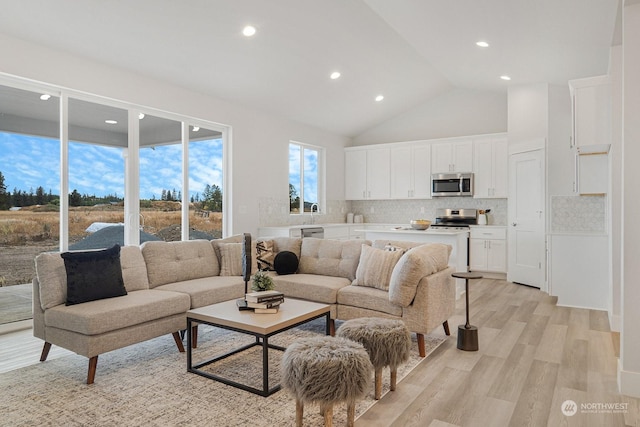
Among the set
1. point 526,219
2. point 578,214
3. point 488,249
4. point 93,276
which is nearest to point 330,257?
point 93,276

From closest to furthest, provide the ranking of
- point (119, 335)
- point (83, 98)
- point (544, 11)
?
point (119, 335) → point (544, 11) → point (83, 98)

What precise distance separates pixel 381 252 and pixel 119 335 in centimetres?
227

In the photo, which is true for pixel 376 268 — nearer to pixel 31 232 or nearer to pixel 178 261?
pixel 178 261

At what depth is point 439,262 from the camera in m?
3.74

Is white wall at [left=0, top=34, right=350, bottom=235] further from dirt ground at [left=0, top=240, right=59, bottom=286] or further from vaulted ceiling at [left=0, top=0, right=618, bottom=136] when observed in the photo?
dirt ground at [left=0, top=240, right=59, bottom=286]

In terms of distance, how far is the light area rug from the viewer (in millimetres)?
2305

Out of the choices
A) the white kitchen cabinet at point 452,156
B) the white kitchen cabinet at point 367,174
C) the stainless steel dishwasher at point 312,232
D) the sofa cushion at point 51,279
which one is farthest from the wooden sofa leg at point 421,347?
the white kitchen cabinet at point 367,174

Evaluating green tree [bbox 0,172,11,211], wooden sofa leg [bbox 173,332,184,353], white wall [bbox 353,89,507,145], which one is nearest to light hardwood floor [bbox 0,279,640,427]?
wooden sofa leg [bbox 173,332,184,353]

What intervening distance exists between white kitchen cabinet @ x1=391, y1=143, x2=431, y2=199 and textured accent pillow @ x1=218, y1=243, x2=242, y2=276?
14.9 ft

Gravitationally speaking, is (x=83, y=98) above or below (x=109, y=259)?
above

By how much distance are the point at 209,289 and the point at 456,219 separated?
520 cm

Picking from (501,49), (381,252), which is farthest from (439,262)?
(501,49)

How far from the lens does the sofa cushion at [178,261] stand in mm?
3939

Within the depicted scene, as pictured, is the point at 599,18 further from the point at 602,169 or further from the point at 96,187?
the point at 96,187
